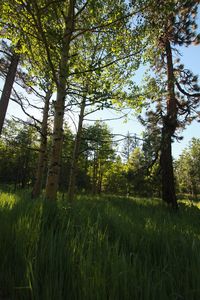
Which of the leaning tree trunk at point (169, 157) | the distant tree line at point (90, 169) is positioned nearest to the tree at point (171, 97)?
the leaning tree trunk at point (169, 157)

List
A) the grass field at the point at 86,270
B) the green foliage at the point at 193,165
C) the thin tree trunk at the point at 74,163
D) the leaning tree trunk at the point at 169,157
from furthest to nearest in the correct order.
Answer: the green foliage at the point at 193,165, the leaning tree trunk at the point at 169,157, the thin tree trunk at the point at 74,163, the grass field at the point at 86,270

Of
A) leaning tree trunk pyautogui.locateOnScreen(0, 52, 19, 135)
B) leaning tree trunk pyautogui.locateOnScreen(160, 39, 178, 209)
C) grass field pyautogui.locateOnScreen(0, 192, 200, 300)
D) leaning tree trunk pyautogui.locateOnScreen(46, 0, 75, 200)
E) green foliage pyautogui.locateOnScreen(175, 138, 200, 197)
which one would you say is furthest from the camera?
green foliage pyautogui.locateOnScreen(175, 138, 200, 197)

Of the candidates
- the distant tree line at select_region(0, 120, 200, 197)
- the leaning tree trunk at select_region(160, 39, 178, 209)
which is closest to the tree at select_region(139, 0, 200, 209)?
the leaning tree trunk at select_region(160, 39, 178, 209)

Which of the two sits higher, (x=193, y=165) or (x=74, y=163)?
(x=193, y=165)

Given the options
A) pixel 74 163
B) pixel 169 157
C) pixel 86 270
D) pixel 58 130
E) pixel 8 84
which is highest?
pixel 8 84

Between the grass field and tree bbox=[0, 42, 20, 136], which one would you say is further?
tree bbox=[0, 42, 20, 136]

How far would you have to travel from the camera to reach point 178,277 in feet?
5.62

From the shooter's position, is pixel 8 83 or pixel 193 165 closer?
pixel 8 83

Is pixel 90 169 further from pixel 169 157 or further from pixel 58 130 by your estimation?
pixel 58 130

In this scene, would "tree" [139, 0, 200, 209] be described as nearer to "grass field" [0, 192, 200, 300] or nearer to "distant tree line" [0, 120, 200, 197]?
"grass field" [0, 192, 200, 300]

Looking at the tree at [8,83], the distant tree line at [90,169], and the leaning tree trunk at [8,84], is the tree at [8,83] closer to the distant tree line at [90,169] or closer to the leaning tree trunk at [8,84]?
the leaning tree trunk at [8,84]

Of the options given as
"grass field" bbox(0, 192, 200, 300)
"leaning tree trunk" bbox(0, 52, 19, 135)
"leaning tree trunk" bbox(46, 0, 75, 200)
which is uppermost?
"leaning tree trunk" bbox(0, 52, 19, 135)

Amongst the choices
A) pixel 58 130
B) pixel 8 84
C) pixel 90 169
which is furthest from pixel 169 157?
pixel 90 169

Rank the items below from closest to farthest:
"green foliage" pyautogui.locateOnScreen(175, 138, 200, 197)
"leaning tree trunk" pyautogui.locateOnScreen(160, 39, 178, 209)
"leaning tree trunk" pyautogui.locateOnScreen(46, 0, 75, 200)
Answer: "leaning tree trunk" pyautogui.locateOnScreen(46, 0, 75, 200) < "leaning tree trunk" pyautogui.locateOnScreen(160, 39, 178, 209) < "green foliage" pyautogui.locateOnScreen(175, 138, 200, 197)
